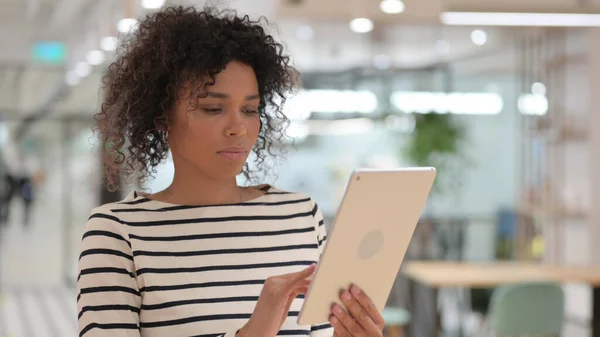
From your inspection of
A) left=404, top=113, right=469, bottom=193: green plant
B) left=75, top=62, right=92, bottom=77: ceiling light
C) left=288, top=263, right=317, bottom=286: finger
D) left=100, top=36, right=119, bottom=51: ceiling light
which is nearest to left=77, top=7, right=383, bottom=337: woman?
left=288, top=263, right=317, bottom=286: finger

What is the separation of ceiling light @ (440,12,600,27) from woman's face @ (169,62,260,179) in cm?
284

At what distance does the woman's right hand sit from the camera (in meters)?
1.21

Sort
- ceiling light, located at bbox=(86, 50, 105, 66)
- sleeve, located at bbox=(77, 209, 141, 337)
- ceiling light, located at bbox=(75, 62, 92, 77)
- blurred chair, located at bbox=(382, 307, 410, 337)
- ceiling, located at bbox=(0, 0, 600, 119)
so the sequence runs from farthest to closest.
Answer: ceiling, located at bbox=(0, 0, 600, 119), ceiling light, located at bbox=(75, 62, 92, 77), ceiling light, located at bbox=(86, 50, 105, 66), blurred chair, located at bbox=(382, 307, 410, 337), sleeve, located at bbox=(77, 209, 141, 337)

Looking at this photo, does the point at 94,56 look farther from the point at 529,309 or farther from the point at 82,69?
the point at 529,309

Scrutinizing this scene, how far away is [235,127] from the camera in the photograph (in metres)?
1.32

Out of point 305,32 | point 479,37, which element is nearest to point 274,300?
point 305,32

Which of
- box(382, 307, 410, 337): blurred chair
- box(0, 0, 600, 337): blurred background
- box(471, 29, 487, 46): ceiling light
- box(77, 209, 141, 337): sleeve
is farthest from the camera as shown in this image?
box(471, 29, 487, 46): ceiling light

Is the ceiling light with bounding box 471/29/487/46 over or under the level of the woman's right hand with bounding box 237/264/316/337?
over

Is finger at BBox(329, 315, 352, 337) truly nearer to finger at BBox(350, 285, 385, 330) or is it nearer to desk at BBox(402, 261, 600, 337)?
finger at BBox(350, 285, 385, 330)

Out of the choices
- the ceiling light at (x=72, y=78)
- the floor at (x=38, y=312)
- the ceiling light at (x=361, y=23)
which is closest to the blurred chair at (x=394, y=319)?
the ceiling light at (x=361, y=23)

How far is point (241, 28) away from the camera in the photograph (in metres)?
1.44

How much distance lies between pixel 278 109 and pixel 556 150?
5.86m

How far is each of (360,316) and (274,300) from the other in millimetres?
134

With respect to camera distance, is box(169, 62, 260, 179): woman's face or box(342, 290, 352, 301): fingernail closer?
box(342, 290, 352, 301): fingernail
